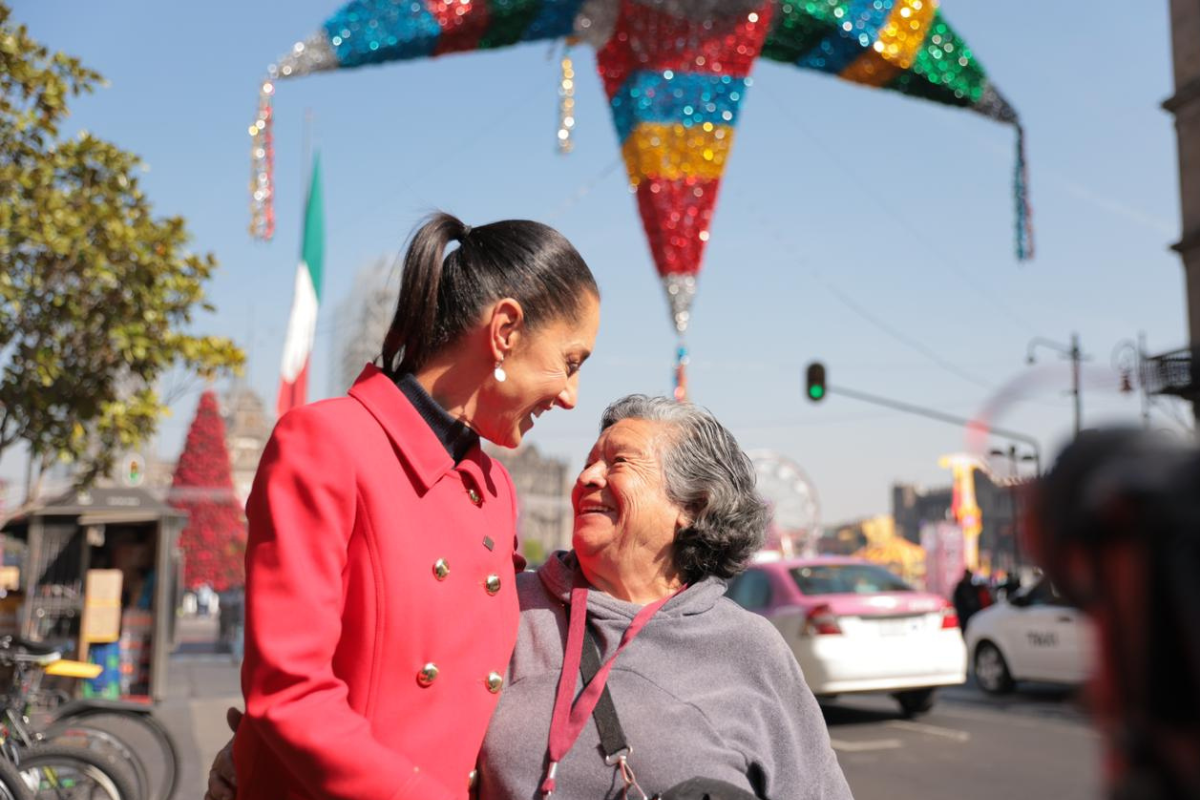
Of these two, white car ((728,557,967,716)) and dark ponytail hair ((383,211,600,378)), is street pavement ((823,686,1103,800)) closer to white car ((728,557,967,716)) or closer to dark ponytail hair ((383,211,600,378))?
white car ((728,557,967,716))

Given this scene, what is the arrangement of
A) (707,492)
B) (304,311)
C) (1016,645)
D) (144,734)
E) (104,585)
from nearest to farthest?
1. (707,492)
2. (144,734)
3. (104,585)
4. (1016,645)
5. (304,311)

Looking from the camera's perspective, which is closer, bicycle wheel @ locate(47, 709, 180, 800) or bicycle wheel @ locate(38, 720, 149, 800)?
bicycle wheel @ locate(38, 720, 149, 800)

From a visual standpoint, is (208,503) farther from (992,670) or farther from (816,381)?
(992,670)

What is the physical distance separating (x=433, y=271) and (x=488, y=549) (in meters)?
0.47

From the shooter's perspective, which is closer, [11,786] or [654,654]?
[654,654]

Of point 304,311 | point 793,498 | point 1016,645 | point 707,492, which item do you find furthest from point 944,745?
point 793,498

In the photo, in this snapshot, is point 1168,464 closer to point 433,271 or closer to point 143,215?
point 433,271

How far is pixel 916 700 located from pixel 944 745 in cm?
173

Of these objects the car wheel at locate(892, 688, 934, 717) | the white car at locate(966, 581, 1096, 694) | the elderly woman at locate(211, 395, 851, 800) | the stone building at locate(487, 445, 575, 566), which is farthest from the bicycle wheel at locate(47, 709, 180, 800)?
the stone building at locate(487, 445, 575, 566)

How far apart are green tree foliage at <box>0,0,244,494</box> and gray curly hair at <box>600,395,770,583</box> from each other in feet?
23.7

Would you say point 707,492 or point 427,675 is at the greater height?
point 707,492

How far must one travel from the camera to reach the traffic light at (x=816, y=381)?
1991cm

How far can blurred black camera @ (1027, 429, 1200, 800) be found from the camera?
18.1 inches

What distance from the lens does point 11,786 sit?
14.0 ft
